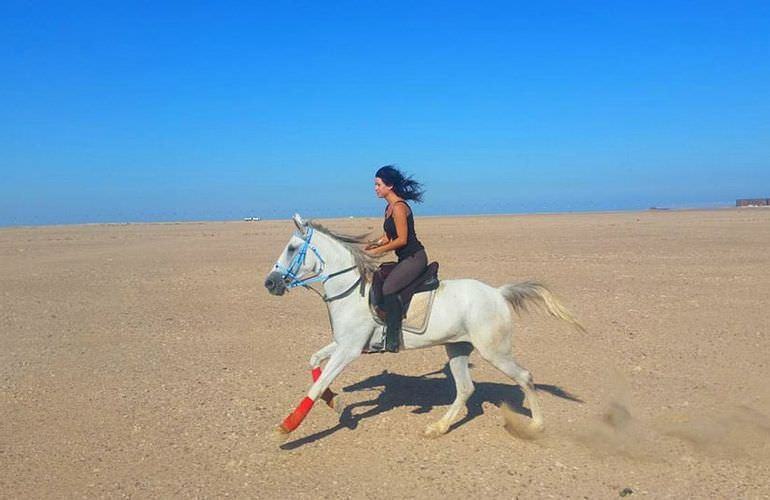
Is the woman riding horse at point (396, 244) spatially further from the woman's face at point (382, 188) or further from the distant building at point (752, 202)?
the distant building at point (752, 202)

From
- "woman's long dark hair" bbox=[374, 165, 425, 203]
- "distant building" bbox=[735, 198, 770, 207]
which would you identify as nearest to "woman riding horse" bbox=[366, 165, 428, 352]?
"woman's long dark hair" bbox=[374, 165, 425, 203]

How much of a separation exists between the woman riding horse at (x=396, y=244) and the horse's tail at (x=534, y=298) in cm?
117

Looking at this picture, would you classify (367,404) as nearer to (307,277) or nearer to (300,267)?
(307,277)

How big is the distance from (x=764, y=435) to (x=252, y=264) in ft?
67.2

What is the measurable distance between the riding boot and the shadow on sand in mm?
1219

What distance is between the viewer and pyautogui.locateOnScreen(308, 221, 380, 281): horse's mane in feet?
24.2

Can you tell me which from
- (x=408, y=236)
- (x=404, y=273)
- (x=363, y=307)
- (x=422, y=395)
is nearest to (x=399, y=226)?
(x=408, y=236)

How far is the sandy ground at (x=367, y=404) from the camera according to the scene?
6219 millimetres

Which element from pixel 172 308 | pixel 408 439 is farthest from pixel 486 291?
pixel 172 308

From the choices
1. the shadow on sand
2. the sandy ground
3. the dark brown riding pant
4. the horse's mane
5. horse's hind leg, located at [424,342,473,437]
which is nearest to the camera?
the sandy ground

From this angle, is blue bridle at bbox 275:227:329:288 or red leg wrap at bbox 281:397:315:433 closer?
red leg wrap at bbox 281:397:315:433

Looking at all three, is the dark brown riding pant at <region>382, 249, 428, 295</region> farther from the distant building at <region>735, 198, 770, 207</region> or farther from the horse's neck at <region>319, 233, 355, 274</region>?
the distant building at <region>735, 198, 770, 207</region>

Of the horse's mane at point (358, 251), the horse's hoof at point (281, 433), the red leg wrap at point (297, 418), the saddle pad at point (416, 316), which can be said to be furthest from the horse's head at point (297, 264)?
the horse's hoof at point (281, 433)

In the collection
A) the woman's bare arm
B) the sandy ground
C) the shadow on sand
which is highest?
the woman's bare arm
